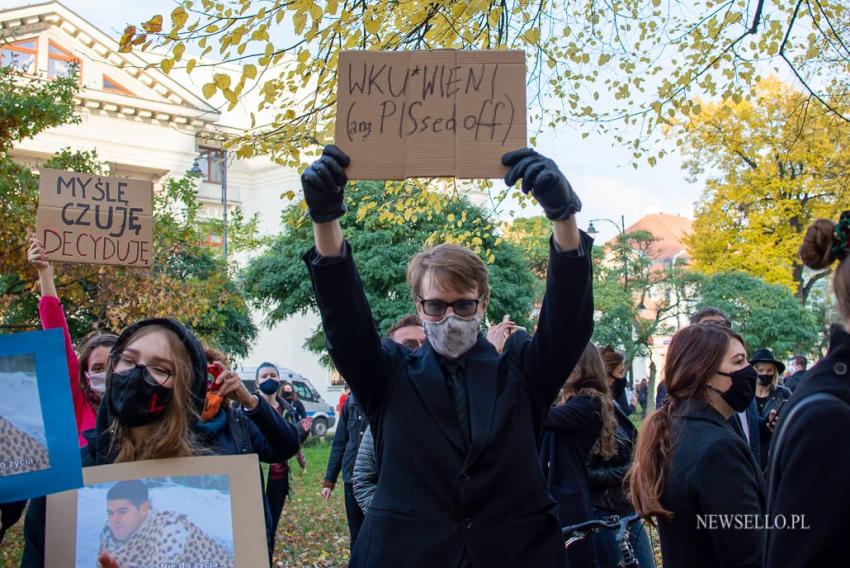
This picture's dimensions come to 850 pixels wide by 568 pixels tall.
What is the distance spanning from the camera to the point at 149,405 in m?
2.77

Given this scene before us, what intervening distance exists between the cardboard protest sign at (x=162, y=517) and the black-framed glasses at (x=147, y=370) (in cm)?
29

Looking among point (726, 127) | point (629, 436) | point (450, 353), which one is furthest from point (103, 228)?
point (726, 127)

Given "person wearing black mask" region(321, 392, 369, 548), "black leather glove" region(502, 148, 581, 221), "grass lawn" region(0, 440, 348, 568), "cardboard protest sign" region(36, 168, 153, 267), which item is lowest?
"grass lawn" region(0, 440, 348, 568)

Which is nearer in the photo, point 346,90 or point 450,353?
point 450,353

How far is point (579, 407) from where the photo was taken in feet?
16.6

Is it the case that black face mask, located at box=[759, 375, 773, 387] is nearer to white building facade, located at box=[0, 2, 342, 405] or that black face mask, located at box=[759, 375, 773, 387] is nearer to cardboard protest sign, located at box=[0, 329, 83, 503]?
cardboard protest sign, located at box=[0, 329, 83, 503]

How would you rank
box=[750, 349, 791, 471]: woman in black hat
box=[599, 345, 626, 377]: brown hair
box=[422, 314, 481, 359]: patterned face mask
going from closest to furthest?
box=[422, 314, 481, 359]: patterned face mask
box=[599, 345, 626, 377]: brown hair
box=[750, 349, 791, 471]: woman in black hat

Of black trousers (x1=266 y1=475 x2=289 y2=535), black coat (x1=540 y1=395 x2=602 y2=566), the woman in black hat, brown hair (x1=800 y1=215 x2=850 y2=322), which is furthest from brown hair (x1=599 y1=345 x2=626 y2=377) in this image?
brown hair (x1=800 y1=215 x2=850 y2=322)

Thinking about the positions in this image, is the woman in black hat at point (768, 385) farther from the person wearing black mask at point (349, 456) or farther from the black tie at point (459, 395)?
the black tie at point (459, 395)

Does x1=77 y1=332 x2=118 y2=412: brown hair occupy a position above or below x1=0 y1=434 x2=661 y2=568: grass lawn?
above

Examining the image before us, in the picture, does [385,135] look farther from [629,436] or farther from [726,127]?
[726,127]

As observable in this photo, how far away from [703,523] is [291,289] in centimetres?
2453

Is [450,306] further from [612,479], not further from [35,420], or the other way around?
[612,479]

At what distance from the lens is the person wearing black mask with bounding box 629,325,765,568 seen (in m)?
2.98
